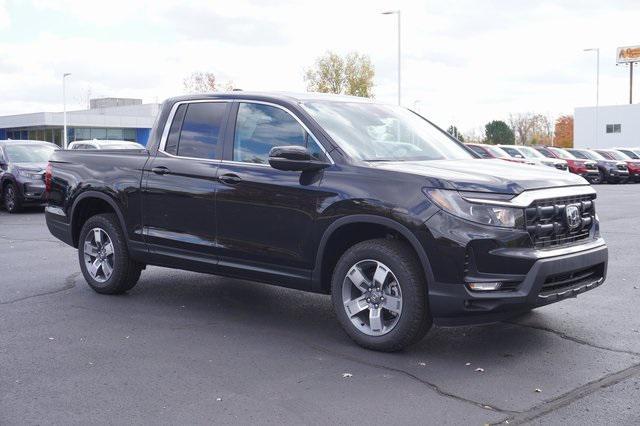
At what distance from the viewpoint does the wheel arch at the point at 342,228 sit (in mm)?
5520

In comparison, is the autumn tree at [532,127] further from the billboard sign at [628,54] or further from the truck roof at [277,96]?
the truck roof at [277,96]

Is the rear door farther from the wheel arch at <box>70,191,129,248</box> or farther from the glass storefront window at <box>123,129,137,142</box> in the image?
the glass storefront window at <box>123,129,137,142</box>

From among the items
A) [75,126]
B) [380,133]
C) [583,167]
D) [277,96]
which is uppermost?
[75,126]

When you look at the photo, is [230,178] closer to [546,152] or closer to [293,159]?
[293,159]

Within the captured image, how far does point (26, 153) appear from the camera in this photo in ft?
62.3

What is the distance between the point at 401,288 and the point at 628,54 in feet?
284

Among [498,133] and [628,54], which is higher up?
[628,54]

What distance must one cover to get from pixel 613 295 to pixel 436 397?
3718 mm

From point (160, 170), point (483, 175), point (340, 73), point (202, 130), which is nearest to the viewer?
point (483, 175)

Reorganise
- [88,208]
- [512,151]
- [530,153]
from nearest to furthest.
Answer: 1. [88,208]
2. [512,151]
3. [530,153]

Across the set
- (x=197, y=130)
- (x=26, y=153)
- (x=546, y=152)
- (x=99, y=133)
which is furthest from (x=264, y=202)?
(x=99, y=133)

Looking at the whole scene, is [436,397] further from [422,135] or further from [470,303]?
[422,135]

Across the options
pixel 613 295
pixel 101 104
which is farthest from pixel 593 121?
pixel 613 295

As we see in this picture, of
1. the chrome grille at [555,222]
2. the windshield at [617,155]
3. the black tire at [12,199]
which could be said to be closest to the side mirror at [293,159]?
the chrome grille at [555,222]
